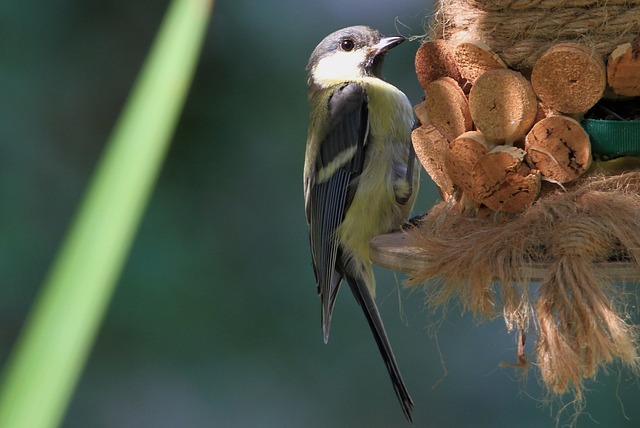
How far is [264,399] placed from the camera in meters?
3.70

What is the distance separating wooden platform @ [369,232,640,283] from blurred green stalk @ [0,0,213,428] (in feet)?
5.99

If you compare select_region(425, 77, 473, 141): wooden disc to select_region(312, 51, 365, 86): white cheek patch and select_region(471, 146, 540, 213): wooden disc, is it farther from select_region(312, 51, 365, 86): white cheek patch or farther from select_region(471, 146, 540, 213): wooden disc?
select_region(312, 51, 365, 86): white cheek patch

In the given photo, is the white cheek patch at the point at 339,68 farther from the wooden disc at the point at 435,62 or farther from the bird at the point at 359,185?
the wooden disc at the point at 435,62

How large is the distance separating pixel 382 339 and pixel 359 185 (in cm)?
42

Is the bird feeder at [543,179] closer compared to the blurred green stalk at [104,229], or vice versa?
the bird feeder at [543,179]

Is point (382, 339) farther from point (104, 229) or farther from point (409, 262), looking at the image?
point (104, 229)

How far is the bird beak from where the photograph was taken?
2447mm

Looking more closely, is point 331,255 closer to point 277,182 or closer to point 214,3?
point 277,182

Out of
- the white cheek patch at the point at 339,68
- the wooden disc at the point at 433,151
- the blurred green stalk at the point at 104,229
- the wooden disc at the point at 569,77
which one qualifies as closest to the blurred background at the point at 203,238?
the blurred green stalk at the point at 104,229

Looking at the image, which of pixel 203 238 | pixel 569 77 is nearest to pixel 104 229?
pixel 203 238

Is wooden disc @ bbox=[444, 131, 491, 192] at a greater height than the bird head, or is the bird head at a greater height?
the bird head

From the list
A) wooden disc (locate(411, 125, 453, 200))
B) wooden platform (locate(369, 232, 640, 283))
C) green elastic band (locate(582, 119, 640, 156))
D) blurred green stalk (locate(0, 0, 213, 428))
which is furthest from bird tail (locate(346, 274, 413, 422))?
blurred green stalk (locate(0, 0, 213, 428))

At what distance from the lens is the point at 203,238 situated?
3686mm

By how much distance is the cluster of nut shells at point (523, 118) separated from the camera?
166 cm
